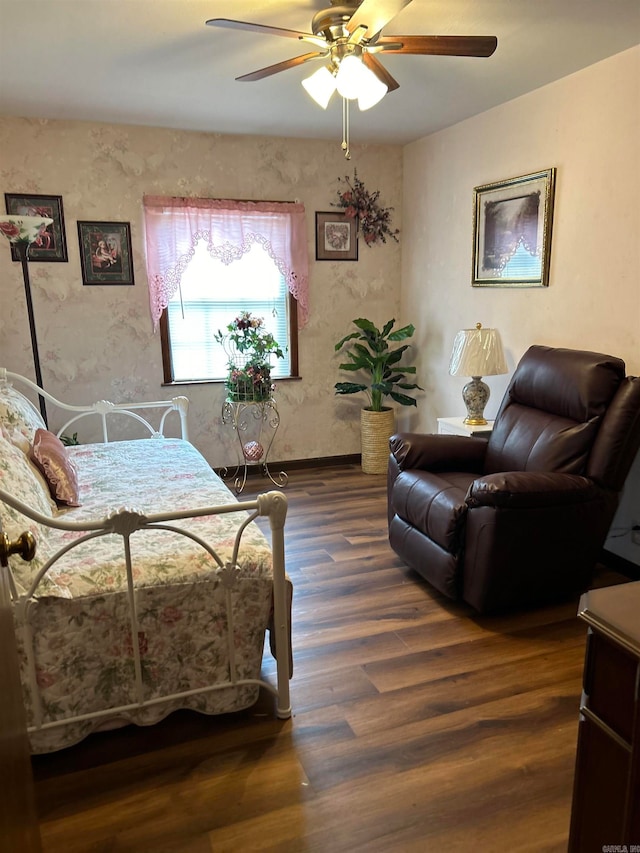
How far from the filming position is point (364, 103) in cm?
235

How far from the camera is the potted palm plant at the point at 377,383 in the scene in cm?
472

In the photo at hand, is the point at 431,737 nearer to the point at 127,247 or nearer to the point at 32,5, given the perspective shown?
the point at 32,5

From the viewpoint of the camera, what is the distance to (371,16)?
1936 millimetres

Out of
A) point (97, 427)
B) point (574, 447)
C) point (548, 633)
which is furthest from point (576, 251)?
point (97, 427)

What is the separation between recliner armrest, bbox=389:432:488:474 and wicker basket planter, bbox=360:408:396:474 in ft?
4.87

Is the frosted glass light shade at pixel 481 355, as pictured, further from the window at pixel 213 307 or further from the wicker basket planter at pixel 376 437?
the window at pixel 213 307

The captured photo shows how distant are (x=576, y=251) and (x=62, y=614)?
9.79 ft

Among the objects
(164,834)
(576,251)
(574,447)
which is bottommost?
(164,834)

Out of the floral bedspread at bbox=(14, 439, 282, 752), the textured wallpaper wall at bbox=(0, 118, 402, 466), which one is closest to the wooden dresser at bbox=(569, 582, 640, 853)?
the floral bedspread at bbox=(14, 439, 282, 752)

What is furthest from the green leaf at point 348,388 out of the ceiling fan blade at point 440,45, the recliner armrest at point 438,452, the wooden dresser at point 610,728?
the wooden dresser at point 610,728

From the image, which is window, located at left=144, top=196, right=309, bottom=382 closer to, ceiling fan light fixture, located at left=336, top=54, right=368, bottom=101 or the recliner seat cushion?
the recliner seat cushion

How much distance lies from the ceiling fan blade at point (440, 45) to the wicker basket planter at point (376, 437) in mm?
2896

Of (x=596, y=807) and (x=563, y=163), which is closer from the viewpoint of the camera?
(x=596, y=807)

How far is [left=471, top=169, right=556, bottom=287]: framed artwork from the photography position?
341cm
